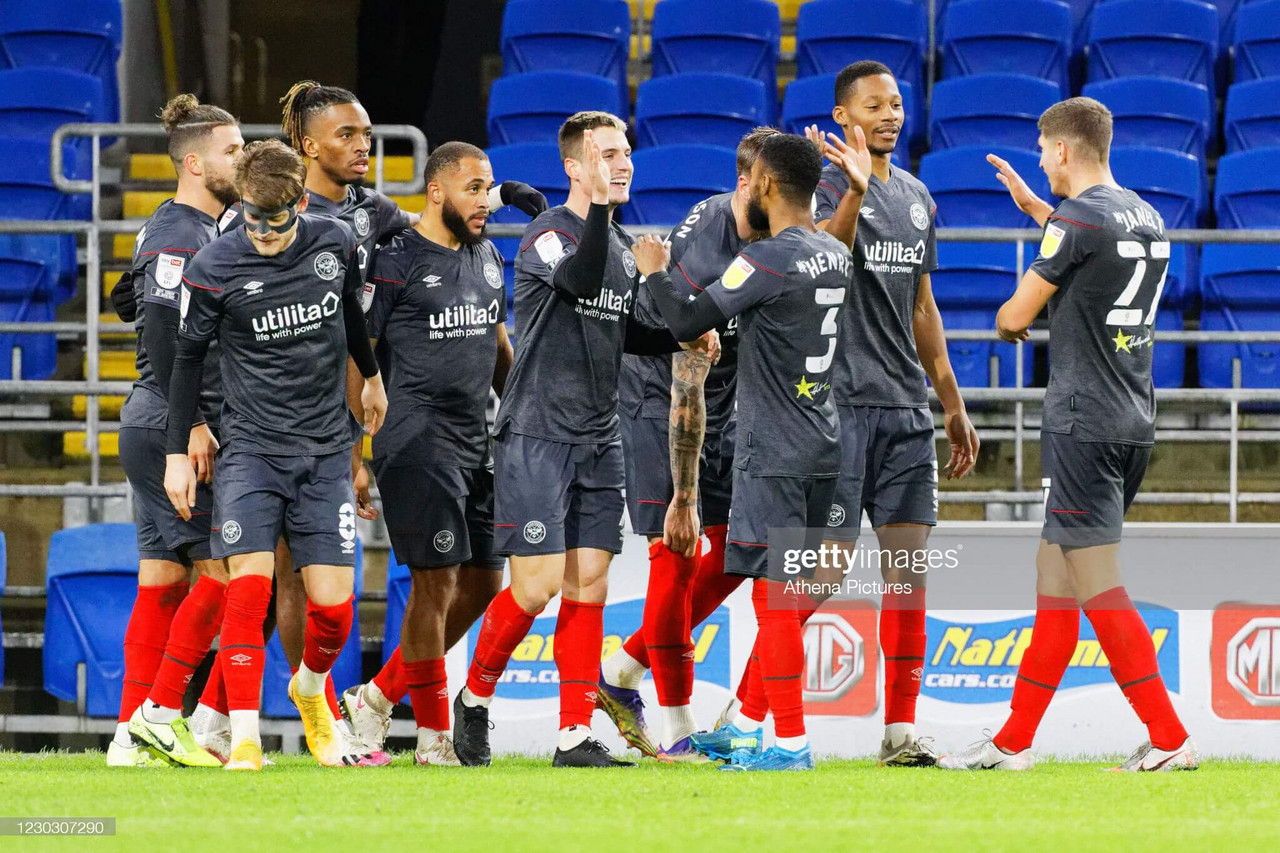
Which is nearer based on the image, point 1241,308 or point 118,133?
point 118,133

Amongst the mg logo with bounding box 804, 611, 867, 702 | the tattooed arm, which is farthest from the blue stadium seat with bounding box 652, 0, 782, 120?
the tattooed arm

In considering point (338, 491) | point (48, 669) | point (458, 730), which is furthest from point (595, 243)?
point (48, 669)

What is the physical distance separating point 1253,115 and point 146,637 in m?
7.25

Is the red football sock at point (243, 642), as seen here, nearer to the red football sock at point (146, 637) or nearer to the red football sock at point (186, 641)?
the red football sock at point (186, 641)

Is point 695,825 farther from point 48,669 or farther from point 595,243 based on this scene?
point 48,669

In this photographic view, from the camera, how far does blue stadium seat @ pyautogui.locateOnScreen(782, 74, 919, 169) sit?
31.9 feet

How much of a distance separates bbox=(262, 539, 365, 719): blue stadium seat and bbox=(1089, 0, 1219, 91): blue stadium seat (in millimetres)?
6202

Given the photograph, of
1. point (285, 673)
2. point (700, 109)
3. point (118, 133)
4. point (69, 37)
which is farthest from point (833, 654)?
point (69, 37)

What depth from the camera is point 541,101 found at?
Answer: 10.0m

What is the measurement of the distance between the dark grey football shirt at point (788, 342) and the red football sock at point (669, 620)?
62 cm

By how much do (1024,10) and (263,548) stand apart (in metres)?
7.25

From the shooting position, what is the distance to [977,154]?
359 inches

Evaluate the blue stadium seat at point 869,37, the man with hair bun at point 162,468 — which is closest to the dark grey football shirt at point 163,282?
the man with hair bun at point 162,468

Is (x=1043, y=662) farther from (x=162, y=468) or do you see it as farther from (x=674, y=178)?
(x=674, y=178)
